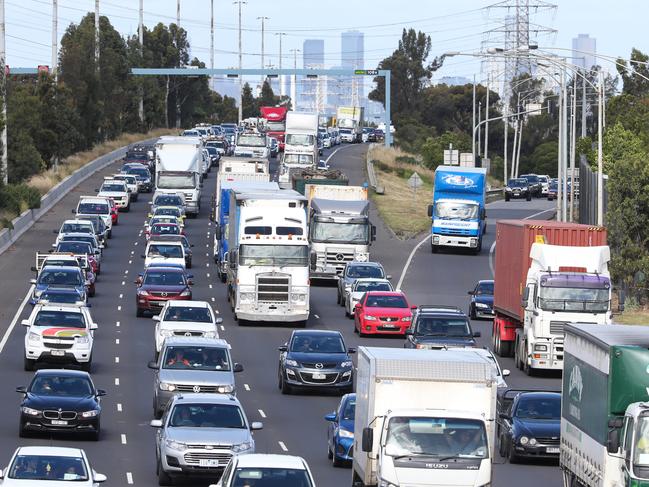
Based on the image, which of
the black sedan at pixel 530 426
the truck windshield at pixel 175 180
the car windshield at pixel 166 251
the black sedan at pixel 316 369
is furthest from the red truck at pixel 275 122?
the black sedan at pixel 530 426

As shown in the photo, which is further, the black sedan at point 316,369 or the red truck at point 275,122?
the red truck at point 275,122

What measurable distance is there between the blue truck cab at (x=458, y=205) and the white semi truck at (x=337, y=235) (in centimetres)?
969

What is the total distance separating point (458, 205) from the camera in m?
72.2

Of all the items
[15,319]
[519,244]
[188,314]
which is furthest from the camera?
[15,319]

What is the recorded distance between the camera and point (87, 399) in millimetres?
30984

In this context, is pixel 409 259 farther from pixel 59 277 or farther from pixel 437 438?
pixel 437 438

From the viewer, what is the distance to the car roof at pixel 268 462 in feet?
69.1

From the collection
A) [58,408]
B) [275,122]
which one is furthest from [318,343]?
[275,122]

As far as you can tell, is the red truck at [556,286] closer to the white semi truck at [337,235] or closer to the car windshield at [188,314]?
the car windshield at [188,314]

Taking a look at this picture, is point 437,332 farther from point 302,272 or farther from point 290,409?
point 302,272

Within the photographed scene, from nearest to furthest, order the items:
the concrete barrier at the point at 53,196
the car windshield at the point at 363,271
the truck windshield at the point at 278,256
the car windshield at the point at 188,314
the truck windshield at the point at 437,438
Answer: the truck windshield at the point at 437,438 < the car windshield at the point at 188,314 < the truck windshield at the point at 278,256 < the car windshield at the point at 363,271 < the concrete barrier at the point at 53,196

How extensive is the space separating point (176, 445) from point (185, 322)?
51.7ft

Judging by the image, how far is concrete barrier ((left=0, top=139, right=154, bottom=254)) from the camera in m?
72.9

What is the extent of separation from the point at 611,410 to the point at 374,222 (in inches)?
2591
